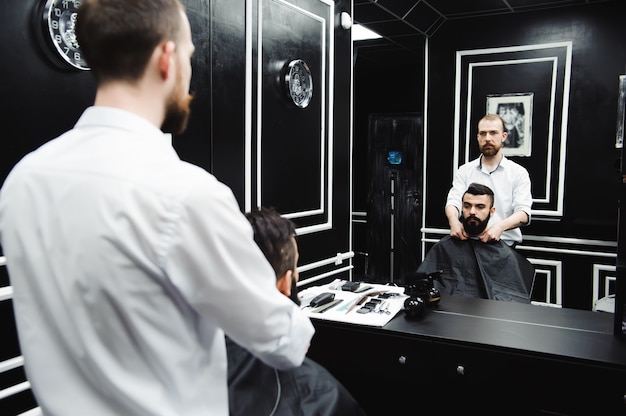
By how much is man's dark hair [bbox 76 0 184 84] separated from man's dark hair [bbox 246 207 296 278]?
72 centimetres

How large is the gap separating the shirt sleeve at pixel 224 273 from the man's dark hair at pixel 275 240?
1.83ft

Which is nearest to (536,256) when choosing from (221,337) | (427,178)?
(427,178)

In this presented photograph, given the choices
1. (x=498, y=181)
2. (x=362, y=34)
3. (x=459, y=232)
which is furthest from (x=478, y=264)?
(x=362, y=34)

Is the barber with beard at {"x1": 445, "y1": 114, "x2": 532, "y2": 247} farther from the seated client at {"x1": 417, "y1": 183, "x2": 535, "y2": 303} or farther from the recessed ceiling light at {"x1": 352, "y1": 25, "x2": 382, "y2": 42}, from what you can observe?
the recessed ceiling light at {"x1": 352, "y1": 25, "x2": 382, "y2": 42}

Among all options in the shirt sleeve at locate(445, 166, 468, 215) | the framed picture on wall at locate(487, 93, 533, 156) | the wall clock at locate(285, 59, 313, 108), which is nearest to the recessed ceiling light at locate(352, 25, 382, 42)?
the framed picture on wall at locate(487, 93, 533, 156)

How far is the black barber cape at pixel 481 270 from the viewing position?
283cm

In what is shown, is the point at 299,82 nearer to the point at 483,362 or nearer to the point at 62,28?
the point at 62,28

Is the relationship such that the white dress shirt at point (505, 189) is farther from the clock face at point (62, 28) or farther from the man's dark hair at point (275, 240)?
the clock face at point (62, 28)

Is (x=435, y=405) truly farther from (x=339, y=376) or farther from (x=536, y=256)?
(x=536, y=256)

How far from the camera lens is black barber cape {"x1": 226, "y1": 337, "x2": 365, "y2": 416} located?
4.58 feet

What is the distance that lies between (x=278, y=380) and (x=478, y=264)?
72.4 inches

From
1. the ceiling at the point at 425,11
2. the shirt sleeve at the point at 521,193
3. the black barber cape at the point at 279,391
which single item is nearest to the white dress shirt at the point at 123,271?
the black barber cape at the point at 279,391

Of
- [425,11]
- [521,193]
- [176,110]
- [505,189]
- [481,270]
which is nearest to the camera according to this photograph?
[176,110]

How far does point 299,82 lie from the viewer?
3117 mm
